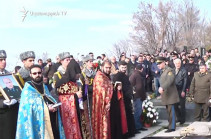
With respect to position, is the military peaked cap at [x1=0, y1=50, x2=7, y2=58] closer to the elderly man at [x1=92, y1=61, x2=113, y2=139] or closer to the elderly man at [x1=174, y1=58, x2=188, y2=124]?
the elderly man at [x1=92, y1=61, x2=113, y2=139]

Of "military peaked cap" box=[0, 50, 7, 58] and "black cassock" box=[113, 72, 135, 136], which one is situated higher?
"military peaked cap" box=[0, 50, 7, 58]

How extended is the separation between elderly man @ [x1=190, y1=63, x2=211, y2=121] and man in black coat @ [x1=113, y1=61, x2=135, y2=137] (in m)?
2.32

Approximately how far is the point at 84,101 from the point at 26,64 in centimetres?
185

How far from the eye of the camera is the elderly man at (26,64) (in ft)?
20.5

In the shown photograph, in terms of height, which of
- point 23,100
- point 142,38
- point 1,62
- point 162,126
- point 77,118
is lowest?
point 162,126

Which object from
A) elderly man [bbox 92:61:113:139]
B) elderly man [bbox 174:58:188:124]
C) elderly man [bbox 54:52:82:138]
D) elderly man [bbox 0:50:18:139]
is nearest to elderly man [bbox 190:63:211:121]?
elderly man [bbox 174:58:188:124]

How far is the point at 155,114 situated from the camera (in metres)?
10.3

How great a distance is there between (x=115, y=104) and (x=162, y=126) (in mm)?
2746

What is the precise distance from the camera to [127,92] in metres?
8.99

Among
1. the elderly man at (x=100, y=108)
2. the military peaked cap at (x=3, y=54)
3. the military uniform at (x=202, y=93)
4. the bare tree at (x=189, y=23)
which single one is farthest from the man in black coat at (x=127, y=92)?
the bare tree at (x=189, y=23)

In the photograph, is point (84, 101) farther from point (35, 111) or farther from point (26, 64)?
point (35, 111)

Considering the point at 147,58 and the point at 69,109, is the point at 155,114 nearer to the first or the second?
the point at 69,109

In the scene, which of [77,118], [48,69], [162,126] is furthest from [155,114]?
[48,69]

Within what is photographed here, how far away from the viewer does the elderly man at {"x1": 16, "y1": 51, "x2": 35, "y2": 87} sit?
626 centimetres
